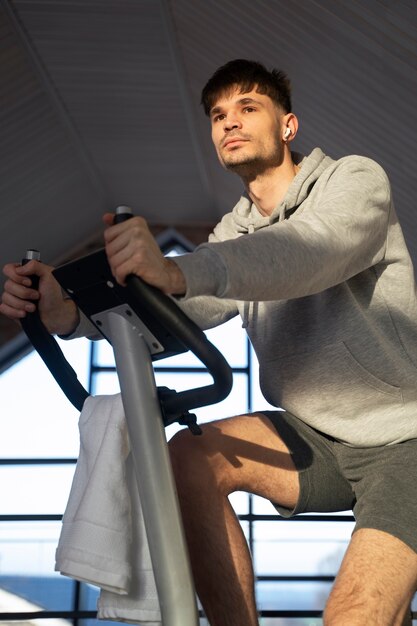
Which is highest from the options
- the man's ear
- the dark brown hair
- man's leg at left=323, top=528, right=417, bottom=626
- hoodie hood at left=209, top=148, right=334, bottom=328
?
the dark brown hair

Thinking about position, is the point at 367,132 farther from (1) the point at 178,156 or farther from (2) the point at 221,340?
(2) the point at 221,340

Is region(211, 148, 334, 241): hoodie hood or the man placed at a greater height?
region(211, 148, 334, 241): hoodie hood

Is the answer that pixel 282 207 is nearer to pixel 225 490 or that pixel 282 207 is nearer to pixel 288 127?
pixel 288 127

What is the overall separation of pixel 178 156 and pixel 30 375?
252 cm

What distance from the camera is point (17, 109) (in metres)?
6.88

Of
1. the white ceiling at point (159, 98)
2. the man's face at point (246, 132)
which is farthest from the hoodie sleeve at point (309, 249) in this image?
the white ceiling at point (159, 98)

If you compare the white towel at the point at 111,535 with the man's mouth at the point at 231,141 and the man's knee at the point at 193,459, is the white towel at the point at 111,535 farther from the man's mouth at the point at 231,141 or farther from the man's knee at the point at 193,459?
the man's mouth at the point at 231,141

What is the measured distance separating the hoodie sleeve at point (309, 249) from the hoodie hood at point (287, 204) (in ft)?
0.50

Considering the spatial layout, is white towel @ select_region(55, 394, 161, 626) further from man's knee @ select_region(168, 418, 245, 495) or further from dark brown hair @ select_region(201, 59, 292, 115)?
dark brown hair @ select_region(201, 59, 292, 115)

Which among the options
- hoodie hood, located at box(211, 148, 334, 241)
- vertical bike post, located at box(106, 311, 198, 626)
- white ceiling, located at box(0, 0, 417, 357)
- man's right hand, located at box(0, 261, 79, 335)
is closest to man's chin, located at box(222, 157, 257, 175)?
hoodie hood, located at box(211, 148, 334, 241)

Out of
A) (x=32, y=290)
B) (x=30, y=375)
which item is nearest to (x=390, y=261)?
(x=32, y=290)

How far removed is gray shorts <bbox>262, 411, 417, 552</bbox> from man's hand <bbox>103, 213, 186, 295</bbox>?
616 mm

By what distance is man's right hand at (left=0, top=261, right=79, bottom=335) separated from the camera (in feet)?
5.63

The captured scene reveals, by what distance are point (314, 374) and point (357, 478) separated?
8.7 inches
